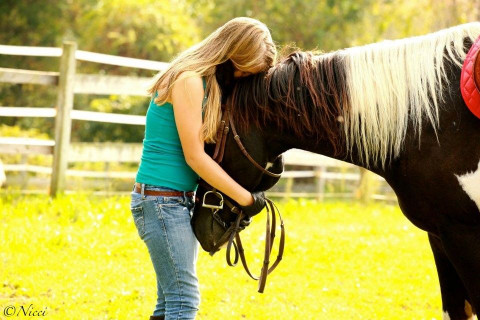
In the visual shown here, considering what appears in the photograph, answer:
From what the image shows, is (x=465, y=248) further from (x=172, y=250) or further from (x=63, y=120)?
(x=63, y=120)

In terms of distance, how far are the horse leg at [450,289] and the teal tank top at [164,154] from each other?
1.13 metres

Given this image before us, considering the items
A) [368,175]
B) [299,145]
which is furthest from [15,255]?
[368,175]

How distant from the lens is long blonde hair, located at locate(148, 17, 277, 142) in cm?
Answer: 258

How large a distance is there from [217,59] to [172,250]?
787 millimetres

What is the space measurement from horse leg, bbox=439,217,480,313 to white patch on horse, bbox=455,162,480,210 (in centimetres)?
12

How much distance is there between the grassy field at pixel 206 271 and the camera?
4.14 m

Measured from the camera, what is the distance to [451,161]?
2.51 m

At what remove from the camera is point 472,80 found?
2479 mm

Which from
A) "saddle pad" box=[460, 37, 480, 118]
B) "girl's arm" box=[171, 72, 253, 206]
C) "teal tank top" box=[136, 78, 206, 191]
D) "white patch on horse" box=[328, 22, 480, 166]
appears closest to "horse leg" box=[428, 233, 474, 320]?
"white patch on horse" box=[328, 22, 480, 166]

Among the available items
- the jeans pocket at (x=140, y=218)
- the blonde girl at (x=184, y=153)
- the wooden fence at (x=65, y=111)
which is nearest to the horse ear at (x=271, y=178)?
the blonde girl at (x=184, y=153)

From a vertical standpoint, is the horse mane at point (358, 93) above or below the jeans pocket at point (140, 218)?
above

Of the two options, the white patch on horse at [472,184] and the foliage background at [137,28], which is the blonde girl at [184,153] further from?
the foliage background at [137,28]

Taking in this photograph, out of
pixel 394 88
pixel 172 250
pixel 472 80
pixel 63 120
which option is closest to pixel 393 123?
pixel 394 88

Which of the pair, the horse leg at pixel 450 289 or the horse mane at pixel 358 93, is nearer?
the horse mane at pixel 358 93
